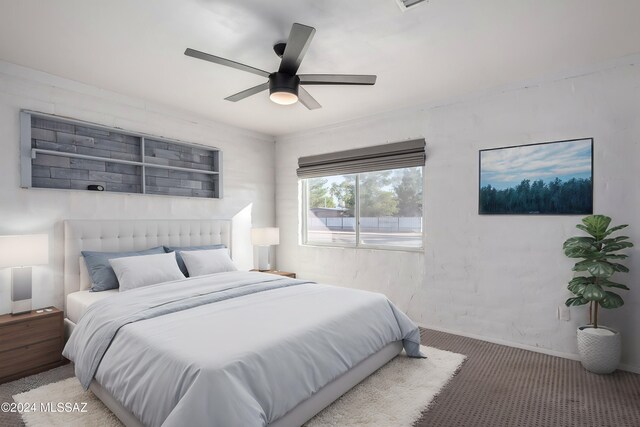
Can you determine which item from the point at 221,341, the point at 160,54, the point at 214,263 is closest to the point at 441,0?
the point at 160,54

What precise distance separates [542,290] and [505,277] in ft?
1.04

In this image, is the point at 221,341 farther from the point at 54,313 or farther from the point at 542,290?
the point at 542,290

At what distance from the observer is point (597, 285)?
2.66 meters

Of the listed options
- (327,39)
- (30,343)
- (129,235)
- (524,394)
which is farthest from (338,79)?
(30,343)

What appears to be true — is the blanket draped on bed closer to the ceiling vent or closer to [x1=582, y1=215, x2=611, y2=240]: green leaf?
[x1=582, y1=215, x2=611, y2=240]: green leaf

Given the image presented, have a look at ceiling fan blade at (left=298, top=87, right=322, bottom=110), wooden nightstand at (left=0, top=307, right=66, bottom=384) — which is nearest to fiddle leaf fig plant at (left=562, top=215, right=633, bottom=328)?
ceiling fan blade at (left=298, top=87, right=322, bottom=110)

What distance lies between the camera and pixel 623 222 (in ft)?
9.16

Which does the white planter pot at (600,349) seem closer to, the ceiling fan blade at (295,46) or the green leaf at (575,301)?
the green leaf at (575,301)

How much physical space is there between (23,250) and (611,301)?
178 inches

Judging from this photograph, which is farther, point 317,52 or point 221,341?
point 317,52

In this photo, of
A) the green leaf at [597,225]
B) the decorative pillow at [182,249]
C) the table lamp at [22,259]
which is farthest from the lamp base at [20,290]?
the green leaf at [597,225]

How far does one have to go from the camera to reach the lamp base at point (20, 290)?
272cm

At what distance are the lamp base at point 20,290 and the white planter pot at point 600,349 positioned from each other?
448cm

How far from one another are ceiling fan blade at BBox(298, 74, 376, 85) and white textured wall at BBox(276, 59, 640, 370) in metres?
1.73
